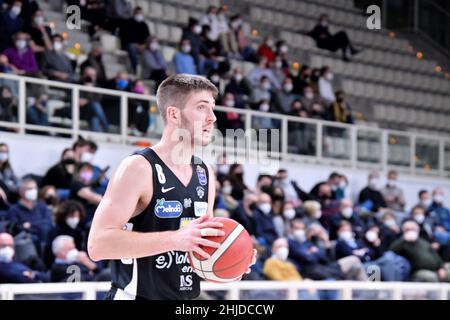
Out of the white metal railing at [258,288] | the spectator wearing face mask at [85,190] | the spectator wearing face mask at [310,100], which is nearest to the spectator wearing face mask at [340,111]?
the spectator wearing face mask at [310,100]

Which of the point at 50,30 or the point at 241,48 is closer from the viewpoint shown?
the point at 50,30

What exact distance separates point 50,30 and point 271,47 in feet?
17.5

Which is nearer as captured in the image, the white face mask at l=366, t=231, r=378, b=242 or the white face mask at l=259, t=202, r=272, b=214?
the white face mask at l=259, t=202, r=272, b=214

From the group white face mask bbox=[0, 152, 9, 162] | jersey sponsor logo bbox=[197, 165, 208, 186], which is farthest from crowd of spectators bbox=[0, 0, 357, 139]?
jersey sponsor logo bbox=[197, 165, 208, 186]

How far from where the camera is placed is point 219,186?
12.7m

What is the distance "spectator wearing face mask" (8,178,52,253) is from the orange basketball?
5937mm

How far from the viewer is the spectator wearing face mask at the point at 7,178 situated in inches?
417

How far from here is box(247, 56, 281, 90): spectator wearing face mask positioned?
53.3 feet

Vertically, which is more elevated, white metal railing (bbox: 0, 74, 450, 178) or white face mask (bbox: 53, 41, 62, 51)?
white face mask (bbox: 53, 41, 62, 51)

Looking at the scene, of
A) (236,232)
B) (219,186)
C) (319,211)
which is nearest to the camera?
(236,232)

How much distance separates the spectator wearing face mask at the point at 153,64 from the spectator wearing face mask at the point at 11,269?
523cm

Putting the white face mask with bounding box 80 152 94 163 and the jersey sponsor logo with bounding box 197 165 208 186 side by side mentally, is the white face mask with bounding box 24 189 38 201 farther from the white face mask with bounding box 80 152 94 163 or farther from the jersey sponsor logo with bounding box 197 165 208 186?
the jersey sponsor logo with bounding box 197 165 208 186
